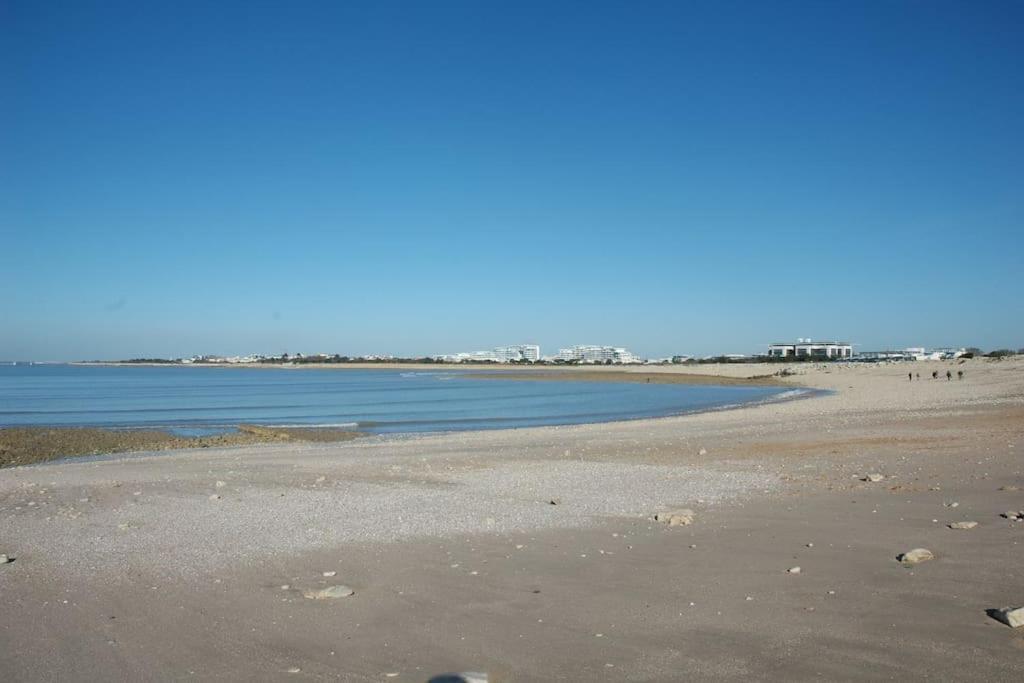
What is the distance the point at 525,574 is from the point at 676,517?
2.84m

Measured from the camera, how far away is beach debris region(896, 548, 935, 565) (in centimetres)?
738

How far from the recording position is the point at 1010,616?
223 inches

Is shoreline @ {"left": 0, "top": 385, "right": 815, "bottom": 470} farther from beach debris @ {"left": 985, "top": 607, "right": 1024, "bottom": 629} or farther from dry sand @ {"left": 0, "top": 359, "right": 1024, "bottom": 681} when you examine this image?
beach debris @ {"left": 985, "top": 607, "right": 1024, "bottom": 629}

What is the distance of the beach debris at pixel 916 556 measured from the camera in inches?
291

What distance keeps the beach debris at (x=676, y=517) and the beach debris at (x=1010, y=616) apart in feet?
13.0

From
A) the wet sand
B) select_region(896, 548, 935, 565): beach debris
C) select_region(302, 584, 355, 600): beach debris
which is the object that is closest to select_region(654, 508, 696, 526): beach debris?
select_region(896, 548, 935, 565): beach debris

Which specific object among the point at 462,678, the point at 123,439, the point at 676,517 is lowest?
the point at 123,439

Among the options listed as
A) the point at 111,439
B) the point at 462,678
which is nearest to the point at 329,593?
the point at 462,678

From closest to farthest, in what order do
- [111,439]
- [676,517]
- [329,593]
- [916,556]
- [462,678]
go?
1. [462,678]
2. [329,593]
3. [916,556]
4. [676,517]
5. [111,439]

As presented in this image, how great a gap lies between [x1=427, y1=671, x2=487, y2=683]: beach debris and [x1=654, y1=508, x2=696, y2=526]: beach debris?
4.84m

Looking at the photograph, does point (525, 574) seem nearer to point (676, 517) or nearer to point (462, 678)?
point (462, 678)

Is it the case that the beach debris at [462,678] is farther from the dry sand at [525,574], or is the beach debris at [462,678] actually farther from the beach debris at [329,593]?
the beach debris at [329,593]

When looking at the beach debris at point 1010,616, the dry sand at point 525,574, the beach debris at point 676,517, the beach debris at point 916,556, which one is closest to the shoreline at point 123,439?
the dry sand at point 525,574

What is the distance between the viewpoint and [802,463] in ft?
48.6
